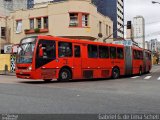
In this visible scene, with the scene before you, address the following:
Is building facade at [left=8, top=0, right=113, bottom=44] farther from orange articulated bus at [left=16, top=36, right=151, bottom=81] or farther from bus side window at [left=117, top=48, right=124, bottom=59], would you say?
orange articulated bus at [left=16, top=36, right=151, bottom=81]

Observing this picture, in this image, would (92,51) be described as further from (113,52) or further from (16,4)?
(16,4)

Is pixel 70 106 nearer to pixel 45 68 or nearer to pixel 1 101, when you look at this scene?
pixel 1 101

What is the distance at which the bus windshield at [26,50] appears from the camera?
851 inches

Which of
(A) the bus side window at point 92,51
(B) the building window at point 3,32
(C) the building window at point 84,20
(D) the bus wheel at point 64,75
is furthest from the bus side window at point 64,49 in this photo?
(B) the building window at point 3,32

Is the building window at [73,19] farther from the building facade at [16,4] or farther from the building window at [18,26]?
the building facade at [16,4]

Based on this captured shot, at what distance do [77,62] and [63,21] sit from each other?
851 inches

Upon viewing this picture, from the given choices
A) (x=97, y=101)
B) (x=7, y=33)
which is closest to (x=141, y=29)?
(x=7, y=33)

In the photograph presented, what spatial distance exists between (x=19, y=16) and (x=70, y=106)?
4068 cm

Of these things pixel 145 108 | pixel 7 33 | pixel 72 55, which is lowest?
pixel 145 108

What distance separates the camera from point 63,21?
45281mm

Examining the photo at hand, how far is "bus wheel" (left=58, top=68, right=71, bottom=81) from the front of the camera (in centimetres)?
2301

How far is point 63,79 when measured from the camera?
2314 centimetres

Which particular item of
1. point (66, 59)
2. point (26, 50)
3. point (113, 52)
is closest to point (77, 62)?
point (66, 59)

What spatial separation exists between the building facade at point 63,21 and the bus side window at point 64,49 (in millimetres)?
20706
